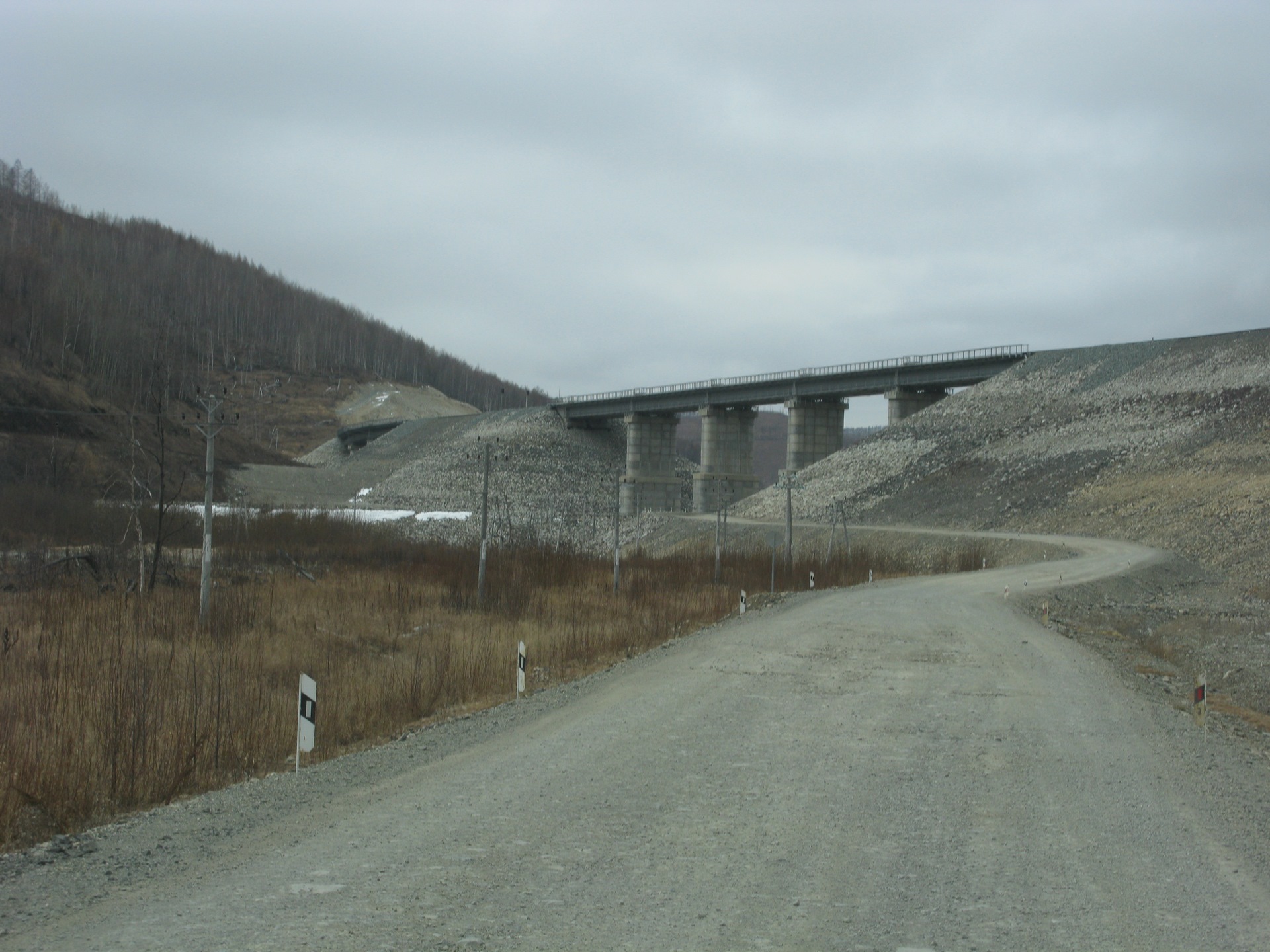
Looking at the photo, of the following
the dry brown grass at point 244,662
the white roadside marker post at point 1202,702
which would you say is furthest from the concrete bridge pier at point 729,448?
the white roadside marker post at point 1202,702

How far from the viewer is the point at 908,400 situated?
81.4 m

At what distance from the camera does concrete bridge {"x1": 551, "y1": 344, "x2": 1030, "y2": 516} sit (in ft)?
265

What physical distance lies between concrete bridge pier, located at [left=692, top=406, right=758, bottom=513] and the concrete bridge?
79 millimetres

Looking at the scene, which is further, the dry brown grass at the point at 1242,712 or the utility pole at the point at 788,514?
the utility pole at the point at 788,514

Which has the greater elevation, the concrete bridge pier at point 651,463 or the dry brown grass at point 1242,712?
the concrete bridge pier at point 651,463

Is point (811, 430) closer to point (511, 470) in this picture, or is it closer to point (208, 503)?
point (511, 470)

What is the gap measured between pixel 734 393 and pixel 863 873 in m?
86.0

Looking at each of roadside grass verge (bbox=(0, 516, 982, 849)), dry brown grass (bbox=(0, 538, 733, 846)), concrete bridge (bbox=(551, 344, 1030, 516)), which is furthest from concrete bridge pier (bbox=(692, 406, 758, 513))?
dry brown grass (bbox=(0, 538, 733, 846))

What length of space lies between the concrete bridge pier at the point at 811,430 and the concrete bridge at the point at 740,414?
5cm

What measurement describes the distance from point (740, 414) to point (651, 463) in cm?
1318

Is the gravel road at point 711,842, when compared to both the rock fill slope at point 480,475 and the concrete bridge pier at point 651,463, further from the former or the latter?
the concrete bridge pier at point 651,463

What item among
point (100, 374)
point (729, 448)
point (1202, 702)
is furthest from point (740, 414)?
point (1202, 702)

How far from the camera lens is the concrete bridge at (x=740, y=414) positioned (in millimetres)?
80812

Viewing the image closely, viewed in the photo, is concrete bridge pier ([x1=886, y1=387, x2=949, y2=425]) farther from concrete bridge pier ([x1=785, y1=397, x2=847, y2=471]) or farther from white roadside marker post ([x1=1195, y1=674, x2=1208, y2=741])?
white roadside marker post ([x1=1195, y1=674, x2=1208, y2=741])
